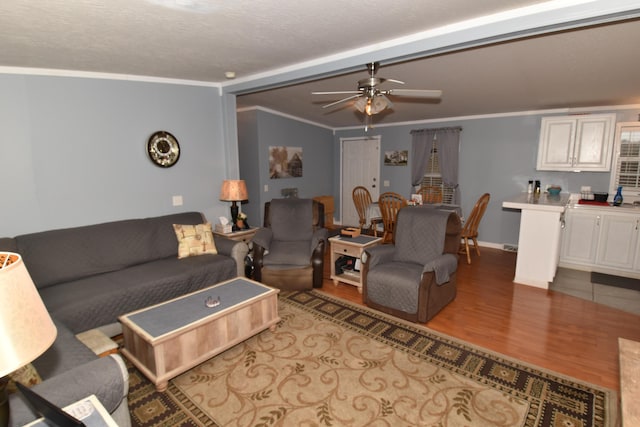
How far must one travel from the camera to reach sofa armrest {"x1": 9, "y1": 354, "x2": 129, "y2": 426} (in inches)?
58.3

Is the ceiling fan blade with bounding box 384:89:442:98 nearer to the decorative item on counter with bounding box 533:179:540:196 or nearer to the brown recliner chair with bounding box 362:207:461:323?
the brown recliner chair with bounding box 362:207:461:323

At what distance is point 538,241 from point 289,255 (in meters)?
3.04

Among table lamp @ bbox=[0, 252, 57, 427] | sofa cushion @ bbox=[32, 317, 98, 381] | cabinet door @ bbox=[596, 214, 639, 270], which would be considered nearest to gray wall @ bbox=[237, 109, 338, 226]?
sofa cushion @ bbox=[32, 317, 98, 381]

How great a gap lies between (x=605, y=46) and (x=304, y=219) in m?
3.41

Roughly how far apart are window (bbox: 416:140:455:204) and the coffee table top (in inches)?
182

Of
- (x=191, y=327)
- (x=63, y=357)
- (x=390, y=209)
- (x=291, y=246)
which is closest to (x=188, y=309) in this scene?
(x=191, y=327)

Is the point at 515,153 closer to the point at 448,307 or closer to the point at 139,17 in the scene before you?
the point at 448,307

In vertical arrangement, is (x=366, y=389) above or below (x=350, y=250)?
below

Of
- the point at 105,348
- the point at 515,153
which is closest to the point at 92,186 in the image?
the point at 105,348

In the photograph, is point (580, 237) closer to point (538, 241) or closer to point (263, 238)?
point (538, 241)

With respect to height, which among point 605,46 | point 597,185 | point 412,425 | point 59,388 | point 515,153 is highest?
point 605,46

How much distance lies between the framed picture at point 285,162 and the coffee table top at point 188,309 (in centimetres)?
364

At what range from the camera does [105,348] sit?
2.19 metres

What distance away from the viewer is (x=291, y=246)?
4.23 metres
